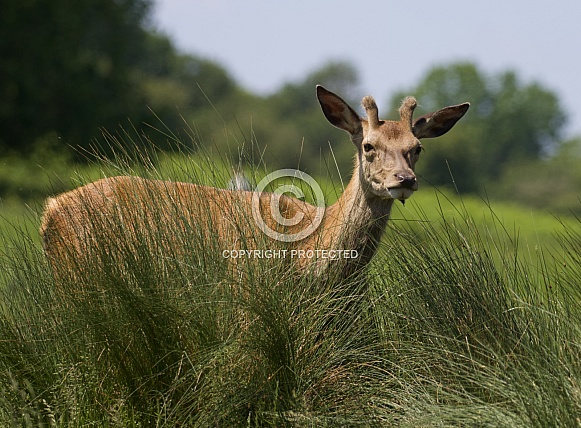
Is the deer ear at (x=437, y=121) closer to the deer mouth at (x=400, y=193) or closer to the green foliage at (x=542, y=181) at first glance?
the deer mouth at (x=400, y=193)

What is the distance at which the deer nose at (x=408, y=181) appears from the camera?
627 cm

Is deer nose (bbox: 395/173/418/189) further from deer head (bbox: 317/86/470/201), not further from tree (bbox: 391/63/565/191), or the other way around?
tree (bbox: 391/63/565/191)

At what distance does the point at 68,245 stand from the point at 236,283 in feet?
4.05

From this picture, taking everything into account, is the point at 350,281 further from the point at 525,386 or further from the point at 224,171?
the point at 525,386

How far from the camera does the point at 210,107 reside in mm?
82375

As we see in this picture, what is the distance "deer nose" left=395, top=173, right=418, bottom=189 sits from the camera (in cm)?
627

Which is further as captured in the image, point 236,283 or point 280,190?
point 280,190

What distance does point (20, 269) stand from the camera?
19.0 ft

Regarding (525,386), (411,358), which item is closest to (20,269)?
(411,358)
